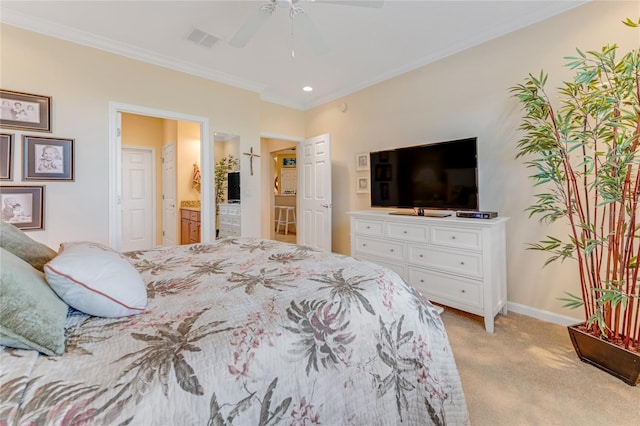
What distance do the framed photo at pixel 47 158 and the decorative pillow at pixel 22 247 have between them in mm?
1940

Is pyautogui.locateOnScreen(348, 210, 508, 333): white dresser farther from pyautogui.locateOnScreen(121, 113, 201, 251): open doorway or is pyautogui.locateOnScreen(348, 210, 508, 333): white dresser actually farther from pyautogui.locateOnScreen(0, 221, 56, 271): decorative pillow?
pyautogui.locateOnScreen(121, 113, 201, 251): open doorway

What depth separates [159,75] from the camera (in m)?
3.30

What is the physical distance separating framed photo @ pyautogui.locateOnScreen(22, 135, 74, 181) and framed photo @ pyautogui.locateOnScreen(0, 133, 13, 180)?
0.26 ft

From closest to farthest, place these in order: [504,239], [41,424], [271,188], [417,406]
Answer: [41,424] < [417,406] < [504,239] < [271,188]

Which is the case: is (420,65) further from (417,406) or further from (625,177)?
(417,406)

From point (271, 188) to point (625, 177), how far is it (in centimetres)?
535

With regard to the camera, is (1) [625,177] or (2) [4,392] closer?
(2) [4,392]

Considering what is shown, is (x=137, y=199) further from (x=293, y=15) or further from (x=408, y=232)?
(x=408, y=232)

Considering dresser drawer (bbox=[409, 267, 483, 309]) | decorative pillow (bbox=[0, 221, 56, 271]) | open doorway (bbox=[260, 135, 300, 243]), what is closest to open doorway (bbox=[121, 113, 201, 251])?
open doorway (bbox=[260, 135, 300, 243])

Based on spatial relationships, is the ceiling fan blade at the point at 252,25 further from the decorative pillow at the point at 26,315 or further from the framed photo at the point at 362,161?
the framed photo at the point at 362,161

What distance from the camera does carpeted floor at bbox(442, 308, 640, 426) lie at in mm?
1451

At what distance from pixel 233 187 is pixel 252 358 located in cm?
348

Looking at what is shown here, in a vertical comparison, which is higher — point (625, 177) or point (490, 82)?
point (490, 82)

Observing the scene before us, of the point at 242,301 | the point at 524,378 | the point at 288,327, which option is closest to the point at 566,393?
the point at 524,378
